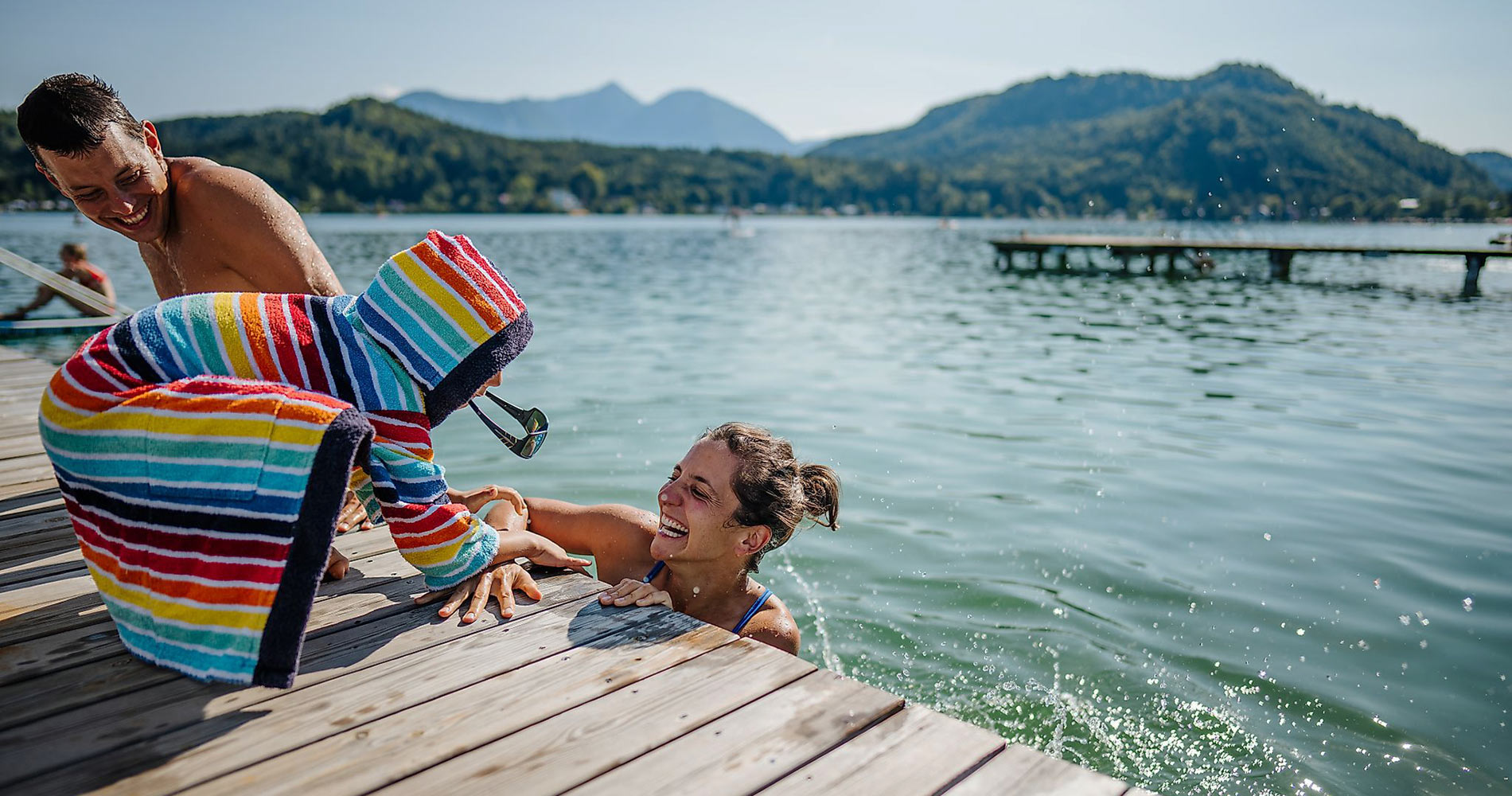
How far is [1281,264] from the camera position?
29.9 meters

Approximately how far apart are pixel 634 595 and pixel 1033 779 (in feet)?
5.22

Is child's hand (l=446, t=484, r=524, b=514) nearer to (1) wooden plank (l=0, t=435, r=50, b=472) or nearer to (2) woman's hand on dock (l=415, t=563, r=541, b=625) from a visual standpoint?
(2) woman's hand on dock (l=415, t=563, r=541, b=625)

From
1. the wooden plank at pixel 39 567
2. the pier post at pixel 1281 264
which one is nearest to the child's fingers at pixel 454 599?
the wooden plank at pixel 39 567

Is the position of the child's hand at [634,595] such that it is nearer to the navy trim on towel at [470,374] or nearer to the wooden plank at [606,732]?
the wooden plank at [606,732]

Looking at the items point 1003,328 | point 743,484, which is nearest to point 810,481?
point 743,484

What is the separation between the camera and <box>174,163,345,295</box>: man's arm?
13.1 feet

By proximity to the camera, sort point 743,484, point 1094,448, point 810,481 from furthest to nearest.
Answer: point 1094,448 < point 810,481 < point 743,484

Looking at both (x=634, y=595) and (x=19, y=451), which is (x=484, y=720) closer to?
(x=634, y=595)

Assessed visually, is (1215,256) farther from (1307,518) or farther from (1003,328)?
(1307,518)

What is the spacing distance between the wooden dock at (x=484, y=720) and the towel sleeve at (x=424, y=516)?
21cm

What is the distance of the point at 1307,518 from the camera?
6.56 meters

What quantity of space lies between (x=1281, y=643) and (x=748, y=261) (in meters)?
37.6

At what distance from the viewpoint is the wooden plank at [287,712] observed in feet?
6.94

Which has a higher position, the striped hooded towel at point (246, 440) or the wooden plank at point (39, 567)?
the striped hooded towel at point (246, 440)
